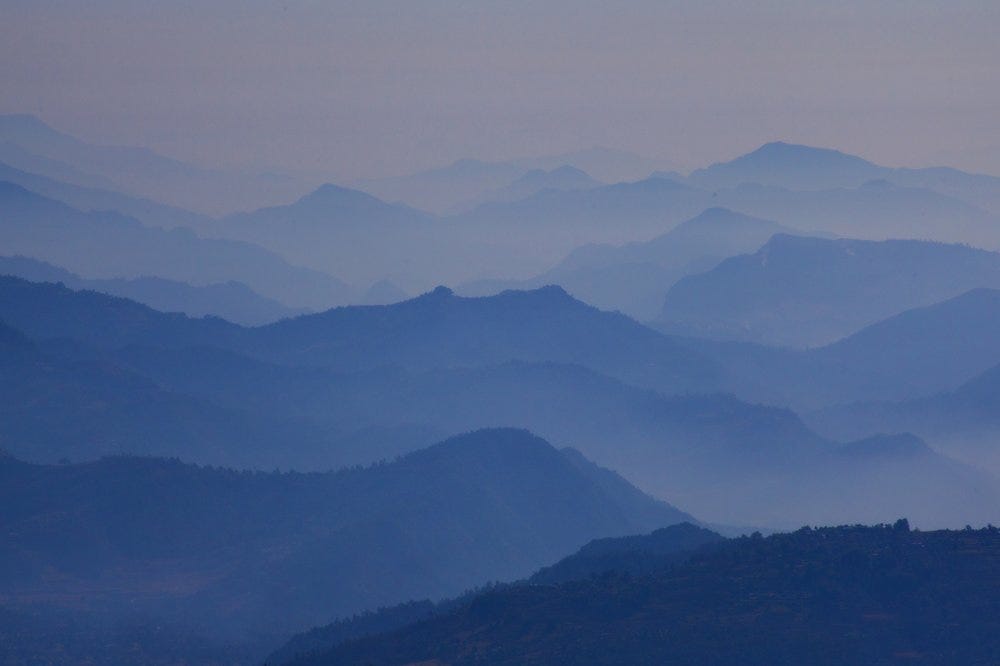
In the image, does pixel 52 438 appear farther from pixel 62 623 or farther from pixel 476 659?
pixel 476 659

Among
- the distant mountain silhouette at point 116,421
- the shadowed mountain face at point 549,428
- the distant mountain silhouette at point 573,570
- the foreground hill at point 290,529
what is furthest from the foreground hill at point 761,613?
the shadowed mountain face at point 549,428

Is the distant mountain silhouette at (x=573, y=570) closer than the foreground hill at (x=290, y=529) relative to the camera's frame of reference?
Yes

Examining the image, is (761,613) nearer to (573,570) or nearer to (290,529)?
(573,570)

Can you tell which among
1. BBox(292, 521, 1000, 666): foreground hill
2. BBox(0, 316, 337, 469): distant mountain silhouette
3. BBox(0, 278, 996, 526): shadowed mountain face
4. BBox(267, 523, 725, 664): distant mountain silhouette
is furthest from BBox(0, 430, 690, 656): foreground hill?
BBox(292, 521, 1000, 666): foreground hill

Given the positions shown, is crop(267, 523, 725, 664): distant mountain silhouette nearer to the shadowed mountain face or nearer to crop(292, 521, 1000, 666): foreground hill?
crop(292, 521, 1000, 666): foreground hill

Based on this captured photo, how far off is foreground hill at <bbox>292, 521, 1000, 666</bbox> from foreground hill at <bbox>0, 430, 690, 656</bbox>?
35.0 metres

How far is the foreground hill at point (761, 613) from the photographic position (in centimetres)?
6234

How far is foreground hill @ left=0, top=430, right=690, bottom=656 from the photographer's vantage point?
110m

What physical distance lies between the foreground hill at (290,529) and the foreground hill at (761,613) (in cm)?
3497

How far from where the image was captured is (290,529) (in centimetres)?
12256

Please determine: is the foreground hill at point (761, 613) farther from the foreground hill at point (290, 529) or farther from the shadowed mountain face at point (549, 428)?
the shadowed mountain face at point (549, 428)

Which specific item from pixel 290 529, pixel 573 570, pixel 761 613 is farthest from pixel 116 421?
pixel 761 613

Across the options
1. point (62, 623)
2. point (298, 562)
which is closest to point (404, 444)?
point (298, 562)

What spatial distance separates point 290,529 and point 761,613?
207 ft
